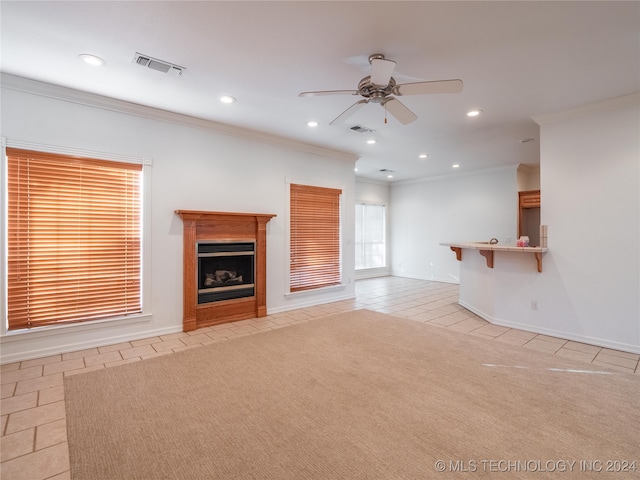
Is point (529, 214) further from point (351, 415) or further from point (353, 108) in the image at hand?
point (351, 415)

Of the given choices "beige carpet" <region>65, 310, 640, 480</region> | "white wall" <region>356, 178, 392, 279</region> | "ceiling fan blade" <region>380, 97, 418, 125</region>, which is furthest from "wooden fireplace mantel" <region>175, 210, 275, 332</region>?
"white wall" <region>356, 178, 392, 279</region>

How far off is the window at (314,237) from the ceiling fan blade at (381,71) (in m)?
2.93

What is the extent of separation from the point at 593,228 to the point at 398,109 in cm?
281

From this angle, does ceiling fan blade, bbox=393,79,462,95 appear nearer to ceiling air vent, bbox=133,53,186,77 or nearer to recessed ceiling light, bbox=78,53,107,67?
ceiling air vent, bbox=133,53,186,77

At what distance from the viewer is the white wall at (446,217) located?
719cm

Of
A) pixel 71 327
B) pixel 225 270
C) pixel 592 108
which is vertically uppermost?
pixel 592 108

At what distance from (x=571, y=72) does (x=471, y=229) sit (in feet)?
17.0

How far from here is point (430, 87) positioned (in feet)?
8.32

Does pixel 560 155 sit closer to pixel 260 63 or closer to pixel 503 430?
pixel 503 430


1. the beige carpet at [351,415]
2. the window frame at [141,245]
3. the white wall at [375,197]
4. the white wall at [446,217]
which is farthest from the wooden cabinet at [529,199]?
the window frame at [141,245]

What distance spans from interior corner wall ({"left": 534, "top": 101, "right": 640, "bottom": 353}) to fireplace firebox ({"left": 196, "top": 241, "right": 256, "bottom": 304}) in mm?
4039

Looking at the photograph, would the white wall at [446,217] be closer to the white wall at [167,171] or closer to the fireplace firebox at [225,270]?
the white wall at [167,171]

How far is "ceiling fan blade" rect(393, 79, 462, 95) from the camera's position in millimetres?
2429

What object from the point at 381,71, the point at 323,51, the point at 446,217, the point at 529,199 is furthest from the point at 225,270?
the point at 529,199
